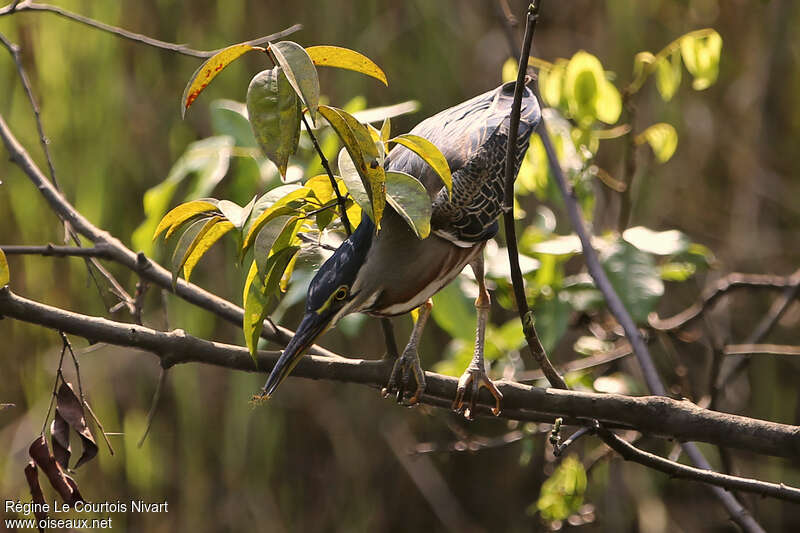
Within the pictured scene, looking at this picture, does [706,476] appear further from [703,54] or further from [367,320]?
[367,320]

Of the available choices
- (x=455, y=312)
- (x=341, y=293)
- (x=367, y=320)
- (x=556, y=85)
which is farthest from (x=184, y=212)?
(x=367, y=320)

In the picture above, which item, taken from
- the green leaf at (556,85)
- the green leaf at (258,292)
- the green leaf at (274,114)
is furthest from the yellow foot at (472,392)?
the green leaf at (556,85)

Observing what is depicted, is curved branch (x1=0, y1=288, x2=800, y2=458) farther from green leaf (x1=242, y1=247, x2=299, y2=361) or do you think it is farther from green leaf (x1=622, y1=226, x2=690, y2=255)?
green leaf (x1=622, y1=226, x2=690, y2=255)

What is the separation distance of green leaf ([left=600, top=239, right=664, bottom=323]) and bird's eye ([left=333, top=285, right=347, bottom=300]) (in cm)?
65

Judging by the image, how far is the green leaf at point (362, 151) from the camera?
88 centimetres

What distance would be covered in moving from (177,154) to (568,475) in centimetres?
175

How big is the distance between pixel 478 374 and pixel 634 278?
0.42m

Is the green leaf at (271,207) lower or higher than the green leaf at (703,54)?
lower

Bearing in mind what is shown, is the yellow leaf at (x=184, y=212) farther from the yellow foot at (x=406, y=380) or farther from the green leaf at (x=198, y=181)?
the green leaf at (x=198, y=181)

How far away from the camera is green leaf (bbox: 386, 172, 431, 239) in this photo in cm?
94

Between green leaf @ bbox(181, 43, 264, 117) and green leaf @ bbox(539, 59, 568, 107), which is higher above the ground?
green leaf @ bbox(539, 59, 568, 107)

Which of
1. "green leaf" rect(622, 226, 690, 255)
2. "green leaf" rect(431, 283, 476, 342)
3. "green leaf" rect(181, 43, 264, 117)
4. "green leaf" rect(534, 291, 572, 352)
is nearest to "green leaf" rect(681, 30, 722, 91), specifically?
"green leaf" rect(622, 226, 690, 255)

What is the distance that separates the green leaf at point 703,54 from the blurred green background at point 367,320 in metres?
0.90

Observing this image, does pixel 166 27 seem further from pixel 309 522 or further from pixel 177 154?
pixel 309 522
